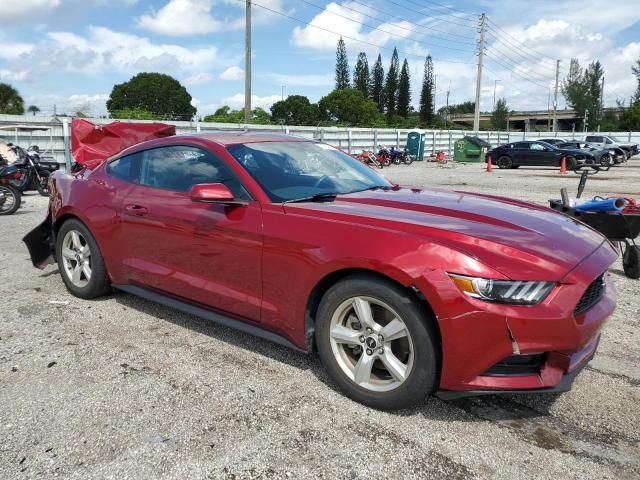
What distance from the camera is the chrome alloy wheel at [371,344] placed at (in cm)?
280

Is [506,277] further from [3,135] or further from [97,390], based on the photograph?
[3,135]

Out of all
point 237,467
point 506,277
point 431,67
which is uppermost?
point 431,67

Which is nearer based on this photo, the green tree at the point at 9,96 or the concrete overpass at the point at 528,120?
the green tree at the point at 9,96

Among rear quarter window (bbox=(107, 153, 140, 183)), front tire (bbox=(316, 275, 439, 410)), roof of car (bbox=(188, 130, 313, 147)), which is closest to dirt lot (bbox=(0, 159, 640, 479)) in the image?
front tire (bbox=(316, 275, 439, 410))

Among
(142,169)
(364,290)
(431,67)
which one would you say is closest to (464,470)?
(364,290)

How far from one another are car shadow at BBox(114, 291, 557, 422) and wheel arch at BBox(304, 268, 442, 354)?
0.24 metres

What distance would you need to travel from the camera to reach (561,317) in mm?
2518

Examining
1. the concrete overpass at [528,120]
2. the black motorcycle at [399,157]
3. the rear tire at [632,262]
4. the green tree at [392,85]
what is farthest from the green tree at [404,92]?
the rear tire at [632,262]

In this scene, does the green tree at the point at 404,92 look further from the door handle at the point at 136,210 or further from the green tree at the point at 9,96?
the door handle at the point at 136,210

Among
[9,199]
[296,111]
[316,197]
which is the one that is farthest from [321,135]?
[296,111]

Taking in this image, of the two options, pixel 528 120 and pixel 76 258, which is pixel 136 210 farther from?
pixel 528 120

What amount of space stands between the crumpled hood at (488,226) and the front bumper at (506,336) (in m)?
0.15

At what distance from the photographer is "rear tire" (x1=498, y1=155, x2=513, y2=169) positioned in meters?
27.9

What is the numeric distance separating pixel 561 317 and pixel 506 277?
0.32m
